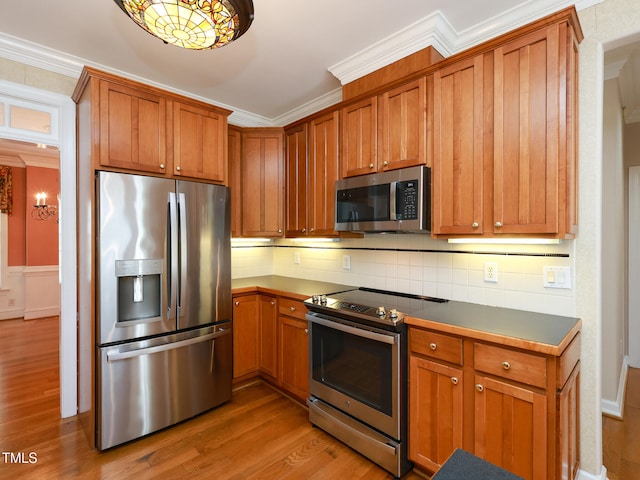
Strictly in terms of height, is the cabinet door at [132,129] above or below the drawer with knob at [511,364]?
above

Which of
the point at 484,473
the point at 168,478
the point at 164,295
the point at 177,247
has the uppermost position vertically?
the point at 177,247

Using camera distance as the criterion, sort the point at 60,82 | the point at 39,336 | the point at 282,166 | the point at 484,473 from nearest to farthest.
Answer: the point at 484,473, the point at 60,82, the point at 282,166, the point at 39,336

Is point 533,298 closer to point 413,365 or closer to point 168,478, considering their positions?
point 413,365

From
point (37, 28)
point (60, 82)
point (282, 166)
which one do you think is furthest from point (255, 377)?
point (37, 28)

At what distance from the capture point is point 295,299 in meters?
2.68

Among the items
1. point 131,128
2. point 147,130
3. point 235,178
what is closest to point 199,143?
point 147,130

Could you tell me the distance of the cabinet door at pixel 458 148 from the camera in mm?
1870

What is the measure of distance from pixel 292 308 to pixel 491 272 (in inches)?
59.8

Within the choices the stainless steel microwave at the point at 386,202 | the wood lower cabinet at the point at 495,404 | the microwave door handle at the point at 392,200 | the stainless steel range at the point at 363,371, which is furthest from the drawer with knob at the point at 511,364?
the microwave door handle at the point at 392,200

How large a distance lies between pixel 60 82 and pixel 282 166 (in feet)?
6.15

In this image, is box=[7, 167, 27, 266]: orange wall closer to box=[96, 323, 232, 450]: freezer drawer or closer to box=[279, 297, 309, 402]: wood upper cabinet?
box=[96, 323, 232, 450]: freezer drawer

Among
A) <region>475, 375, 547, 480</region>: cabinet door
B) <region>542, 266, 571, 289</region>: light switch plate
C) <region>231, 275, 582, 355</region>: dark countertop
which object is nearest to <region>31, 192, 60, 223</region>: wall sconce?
<region>231, 275, 582, 355</region>: dark countertop

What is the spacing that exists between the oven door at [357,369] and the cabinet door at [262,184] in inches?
48.5

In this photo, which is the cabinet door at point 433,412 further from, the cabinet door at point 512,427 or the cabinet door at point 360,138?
the cabinet door at point 360,138
